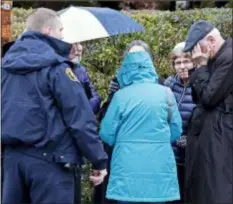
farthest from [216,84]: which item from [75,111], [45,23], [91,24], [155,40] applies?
[155,40]

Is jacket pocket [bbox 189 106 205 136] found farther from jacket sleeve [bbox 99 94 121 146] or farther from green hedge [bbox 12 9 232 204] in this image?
green hedge [bbox 12 9 232 204]

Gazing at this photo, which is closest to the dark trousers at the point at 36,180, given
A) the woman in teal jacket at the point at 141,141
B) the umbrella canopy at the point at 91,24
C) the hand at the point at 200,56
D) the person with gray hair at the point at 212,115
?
the woman in teal jacket at the point at 141,141

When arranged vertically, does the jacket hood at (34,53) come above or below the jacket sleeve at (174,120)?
above

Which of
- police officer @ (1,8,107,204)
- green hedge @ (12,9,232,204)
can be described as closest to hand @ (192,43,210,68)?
police officer @ (1,8,107,204)

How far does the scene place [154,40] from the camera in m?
7.63

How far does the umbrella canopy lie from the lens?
5711mm

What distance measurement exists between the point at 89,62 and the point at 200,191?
319 cm

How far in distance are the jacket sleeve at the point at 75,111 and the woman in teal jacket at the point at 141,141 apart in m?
0.50

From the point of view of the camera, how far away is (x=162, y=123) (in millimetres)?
4539

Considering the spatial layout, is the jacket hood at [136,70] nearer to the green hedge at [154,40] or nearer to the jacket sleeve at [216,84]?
the jacket sleeve at [216,84]

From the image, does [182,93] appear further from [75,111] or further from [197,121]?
[75,111]

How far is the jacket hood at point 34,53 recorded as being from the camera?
403cm

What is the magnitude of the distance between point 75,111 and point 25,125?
1.05ft

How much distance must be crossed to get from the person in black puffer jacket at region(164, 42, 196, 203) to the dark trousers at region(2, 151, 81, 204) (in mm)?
1388
